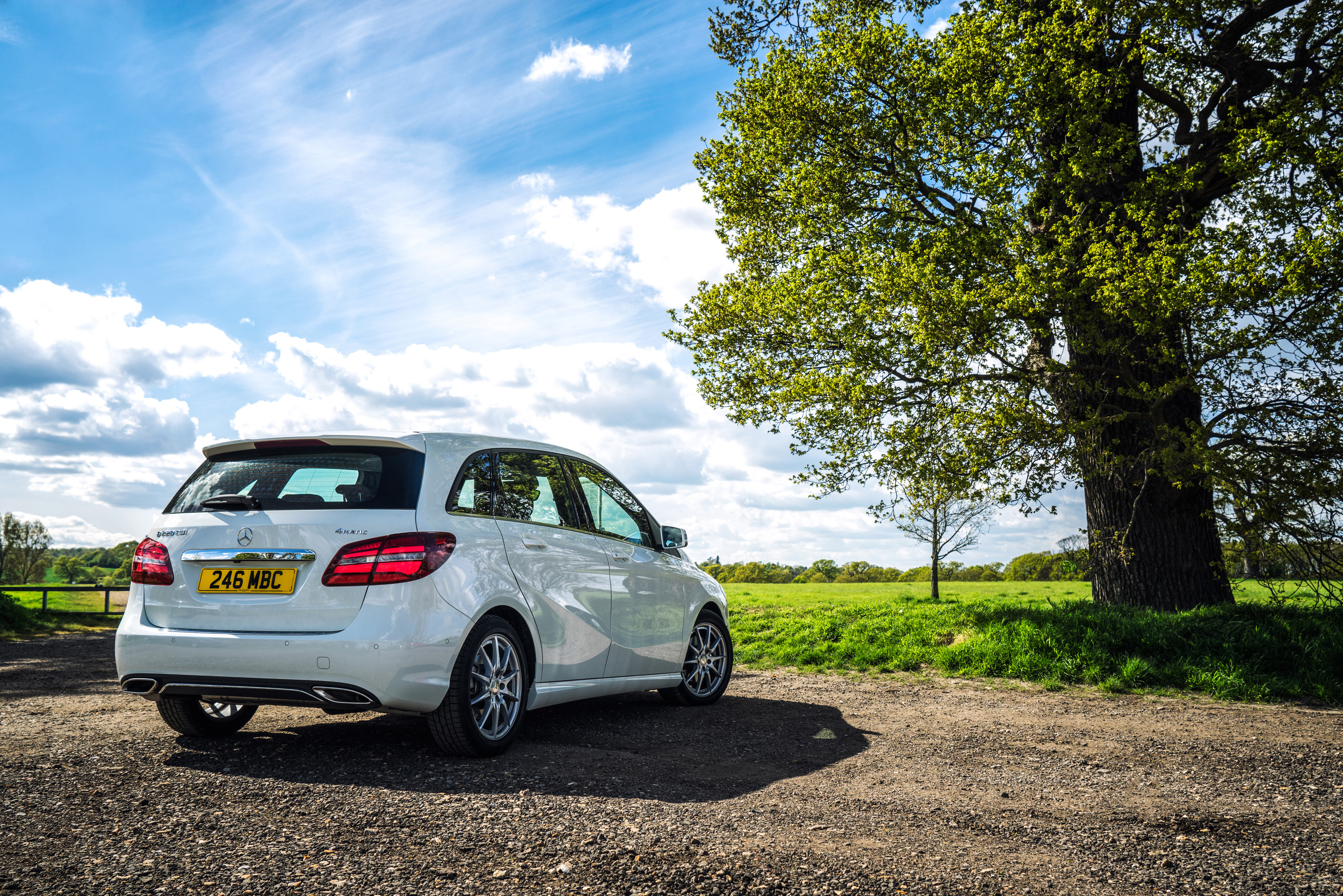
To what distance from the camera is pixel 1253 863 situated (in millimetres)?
3635

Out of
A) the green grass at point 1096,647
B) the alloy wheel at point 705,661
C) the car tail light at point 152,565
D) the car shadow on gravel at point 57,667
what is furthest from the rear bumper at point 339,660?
the green grass at point 1096,647

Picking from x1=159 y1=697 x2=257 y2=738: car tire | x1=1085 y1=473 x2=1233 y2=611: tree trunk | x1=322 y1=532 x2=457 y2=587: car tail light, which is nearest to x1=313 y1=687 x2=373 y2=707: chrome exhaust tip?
x1=322 y1=532 x2=457 y2=587: car tail light

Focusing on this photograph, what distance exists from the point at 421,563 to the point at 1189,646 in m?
8.15

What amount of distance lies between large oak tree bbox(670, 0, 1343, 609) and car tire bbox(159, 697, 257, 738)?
849 cm

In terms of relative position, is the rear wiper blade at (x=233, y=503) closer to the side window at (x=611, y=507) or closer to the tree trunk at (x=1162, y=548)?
the side window at (x=611, y=507)

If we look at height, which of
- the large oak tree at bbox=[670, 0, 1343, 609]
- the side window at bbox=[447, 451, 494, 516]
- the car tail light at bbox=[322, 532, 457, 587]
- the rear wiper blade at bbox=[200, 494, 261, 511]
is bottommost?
the car tail light at bbox=[322, 532, 457, 587]

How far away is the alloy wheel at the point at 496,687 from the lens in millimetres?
5203

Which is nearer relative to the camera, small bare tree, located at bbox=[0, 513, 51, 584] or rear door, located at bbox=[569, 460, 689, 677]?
rear door, located at bbox=[569, 460, 689, 677]

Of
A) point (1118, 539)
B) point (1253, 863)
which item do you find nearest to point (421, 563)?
point (1253, 863)

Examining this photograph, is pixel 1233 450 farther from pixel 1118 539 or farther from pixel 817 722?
pixel 817 722

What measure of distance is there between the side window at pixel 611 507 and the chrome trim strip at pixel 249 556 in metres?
2.15

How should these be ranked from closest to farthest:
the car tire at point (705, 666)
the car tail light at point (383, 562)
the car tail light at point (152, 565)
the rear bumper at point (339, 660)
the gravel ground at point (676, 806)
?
the gravel ground at point (676, 806) < the rear bumper at point (339, 660) < the car tail light at point (383, 562) < the car tail light at point (152, 565) < the car tire at point (705, 666)

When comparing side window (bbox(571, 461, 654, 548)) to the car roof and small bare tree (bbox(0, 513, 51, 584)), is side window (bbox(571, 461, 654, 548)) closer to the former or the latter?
the car roof

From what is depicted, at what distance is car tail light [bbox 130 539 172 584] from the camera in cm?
518
